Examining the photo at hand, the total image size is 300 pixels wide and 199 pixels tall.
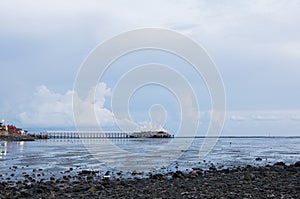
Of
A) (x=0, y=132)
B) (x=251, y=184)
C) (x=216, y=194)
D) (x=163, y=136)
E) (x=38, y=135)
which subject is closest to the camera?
(x=216, y=194)

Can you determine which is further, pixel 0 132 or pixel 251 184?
pixel 0 132

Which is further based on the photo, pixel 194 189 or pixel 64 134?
pixel 64 134

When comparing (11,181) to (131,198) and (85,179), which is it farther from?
(131,198)

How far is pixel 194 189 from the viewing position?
13523 mm

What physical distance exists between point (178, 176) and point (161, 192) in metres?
5.89

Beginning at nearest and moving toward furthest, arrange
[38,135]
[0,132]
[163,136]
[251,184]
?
[251,184]
[0,132]
[38,135]
[163,136]

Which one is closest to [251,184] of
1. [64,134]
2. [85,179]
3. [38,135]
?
[85,179]

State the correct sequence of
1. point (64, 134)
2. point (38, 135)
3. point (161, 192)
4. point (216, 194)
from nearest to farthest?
point (216, 194) → point (161, 192) → point (38, 135) → point (64, 134)

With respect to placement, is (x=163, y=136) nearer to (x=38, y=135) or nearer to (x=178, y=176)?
(x=38, y=135)

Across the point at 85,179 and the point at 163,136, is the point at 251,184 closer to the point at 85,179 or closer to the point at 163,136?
the point at 85,179

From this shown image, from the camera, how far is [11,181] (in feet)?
64.4

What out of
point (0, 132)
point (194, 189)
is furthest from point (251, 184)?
point (0, 132)

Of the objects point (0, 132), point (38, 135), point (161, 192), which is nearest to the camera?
point (161, 192)

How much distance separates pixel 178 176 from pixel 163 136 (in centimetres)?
17970
